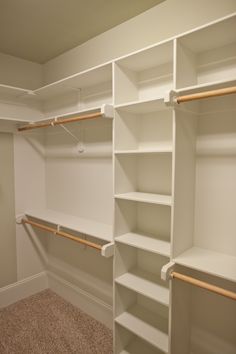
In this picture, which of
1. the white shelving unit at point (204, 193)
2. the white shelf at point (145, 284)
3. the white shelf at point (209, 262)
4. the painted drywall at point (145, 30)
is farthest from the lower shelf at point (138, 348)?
the painted drywall at point (145, 30)

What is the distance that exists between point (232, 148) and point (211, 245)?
2.13 feet

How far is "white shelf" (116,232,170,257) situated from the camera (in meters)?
1.66

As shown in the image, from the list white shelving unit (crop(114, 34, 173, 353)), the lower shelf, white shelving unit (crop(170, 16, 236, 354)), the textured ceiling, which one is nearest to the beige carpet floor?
the lower shelf

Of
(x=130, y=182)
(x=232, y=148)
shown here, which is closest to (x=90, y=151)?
(x=130, y=182)

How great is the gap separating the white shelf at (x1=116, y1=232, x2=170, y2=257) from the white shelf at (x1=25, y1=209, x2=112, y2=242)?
0.48 ft

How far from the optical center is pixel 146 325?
6.10 feet

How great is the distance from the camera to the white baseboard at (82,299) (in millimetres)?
2381

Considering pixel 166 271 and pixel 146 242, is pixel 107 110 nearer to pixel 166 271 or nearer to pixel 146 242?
pixel 146 242

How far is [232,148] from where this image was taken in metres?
1.55

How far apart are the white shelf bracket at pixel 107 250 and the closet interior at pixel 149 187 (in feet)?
0.03

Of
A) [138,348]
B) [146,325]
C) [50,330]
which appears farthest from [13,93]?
[138,348]

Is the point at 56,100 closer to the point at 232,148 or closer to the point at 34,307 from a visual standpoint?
the point at 232,148

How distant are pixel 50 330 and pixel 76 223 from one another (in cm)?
102

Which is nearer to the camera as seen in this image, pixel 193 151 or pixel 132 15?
pixel 193 151
